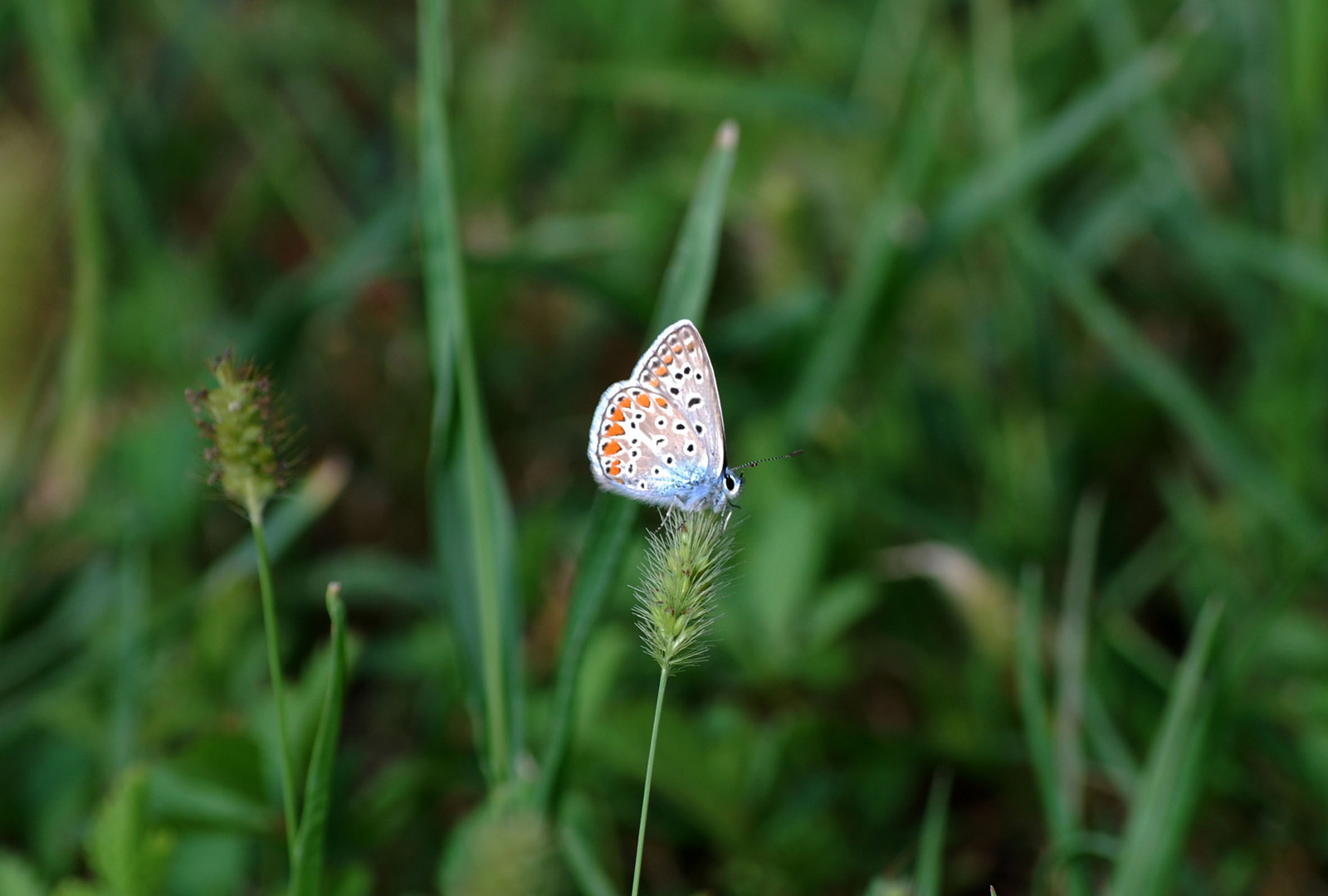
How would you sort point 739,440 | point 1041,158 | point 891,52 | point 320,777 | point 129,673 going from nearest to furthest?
1. point 320,777
2. point 129,673
3. point 1041,158
4. point 739,440
5. point 891,52

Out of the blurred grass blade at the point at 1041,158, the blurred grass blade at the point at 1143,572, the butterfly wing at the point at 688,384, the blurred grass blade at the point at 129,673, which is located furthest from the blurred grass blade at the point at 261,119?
the blurred grass blade at the point at 1143,572

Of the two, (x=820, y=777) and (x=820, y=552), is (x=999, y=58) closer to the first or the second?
(x=820, y=552)

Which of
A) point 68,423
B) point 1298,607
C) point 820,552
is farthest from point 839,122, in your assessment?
point 68,423

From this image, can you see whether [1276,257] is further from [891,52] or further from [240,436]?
[240,436]

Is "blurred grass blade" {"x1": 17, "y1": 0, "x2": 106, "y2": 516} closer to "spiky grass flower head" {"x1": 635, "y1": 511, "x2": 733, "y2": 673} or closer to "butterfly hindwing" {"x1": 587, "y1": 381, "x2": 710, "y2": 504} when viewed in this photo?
"butterfly hindwing" {"x1": 587, "y1": 381, "x2": 710, "y2": 504}

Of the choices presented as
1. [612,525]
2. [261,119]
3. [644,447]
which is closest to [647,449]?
[644,447]

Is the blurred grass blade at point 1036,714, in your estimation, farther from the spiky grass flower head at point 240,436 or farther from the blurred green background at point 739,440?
the spiky grass flower head at point 240,436
